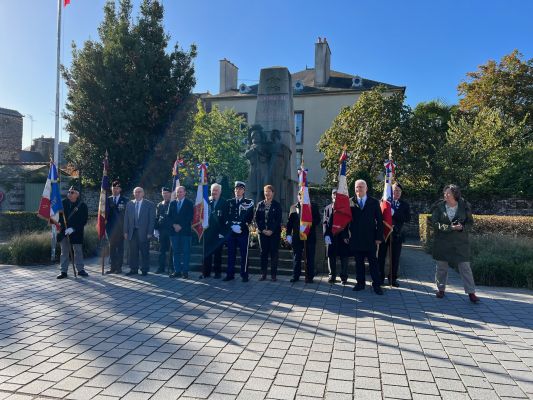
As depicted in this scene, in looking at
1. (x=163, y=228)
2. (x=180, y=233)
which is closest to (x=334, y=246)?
(x=180, y=233)

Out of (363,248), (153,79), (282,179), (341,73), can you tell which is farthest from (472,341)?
(341,73)

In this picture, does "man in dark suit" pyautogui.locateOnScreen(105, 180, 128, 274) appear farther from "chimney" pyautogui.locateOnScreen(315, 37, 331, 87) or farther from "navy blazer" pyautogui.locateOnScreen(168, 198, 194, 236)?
"chimney" pyautogui.locateOnScreen(315, 37, 331, 87)

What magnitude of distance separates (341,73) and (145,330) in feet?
126

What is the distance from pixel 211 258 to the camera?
913 centimetres

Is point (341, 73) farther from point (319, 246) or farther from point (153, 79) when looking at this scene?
point (319, 246)

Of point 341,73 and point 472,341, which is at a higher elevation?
point 341,73

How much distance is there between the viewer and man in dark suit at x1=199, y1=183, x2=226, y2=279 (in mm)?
8945

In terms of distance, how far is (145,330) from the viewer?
5484 mm

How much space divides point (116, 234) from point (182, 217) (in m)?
1.68

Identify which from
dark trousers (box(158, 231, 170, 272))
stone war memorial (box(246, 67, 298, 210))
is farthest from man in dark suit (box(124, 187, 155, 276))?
stone war memorial (box(246, 67, 298, 210))

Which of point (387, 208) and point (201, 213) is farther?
point (201, 213)

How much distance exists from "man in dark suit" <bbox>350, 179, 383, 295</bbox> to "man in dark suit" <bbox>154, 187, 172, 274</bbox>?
383 cm

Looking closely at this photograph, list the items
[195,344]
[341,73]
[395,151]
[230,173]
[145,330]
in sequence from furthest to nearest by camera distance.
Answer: [341,73] → [230,173] → [395,151] → [145,330] → [195,344]

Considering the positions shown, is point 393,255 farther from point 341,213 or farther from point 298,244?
point 298,244
